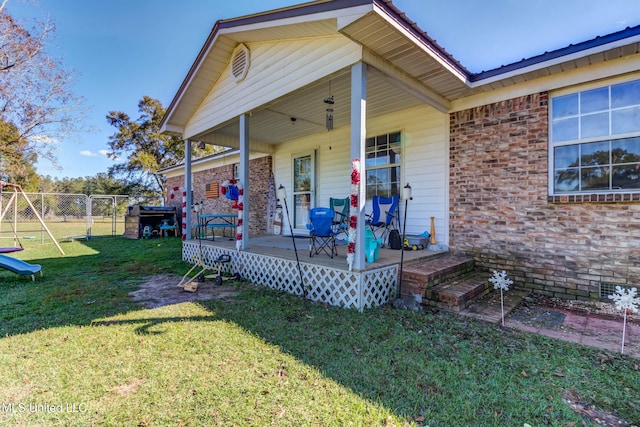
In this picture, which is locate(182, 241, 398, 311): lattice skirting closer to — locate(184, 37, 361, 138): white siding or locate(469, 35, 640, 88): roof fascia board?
locate(184, 37, 361, 138): white siding

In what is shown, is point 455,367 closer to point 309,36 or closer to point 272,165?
point 309,36

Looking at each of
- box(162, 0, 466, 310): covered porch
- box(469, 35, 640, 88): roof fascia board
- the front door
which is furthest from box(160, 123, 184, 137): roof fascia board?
box(469, 35, 640, 88): roof fascia board

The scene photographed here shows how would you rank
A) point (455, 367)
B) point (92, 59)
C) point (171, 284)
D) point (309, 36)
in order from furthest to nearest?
point (92, 59) → point (171, 284) → point (309, 36) → point (455, 367)

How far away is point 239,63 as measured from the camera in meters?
5.67

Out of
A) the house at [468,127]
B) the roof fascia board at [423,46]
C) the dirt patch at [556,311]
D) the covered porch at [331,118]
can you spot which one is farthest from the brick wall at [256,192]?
the dirt patch at [556,311]

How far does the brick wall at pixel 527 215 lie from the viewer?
3824 mm

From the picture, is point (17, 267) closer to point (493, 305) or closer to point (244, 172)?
point (244, 172)

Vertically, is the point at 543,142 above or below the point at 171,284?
above

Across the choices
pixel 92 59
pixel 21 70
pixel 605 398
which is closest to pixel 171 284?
pixel 605 398

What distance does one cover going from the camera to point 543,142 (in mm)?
4289

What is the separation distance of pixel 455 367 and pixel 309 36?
4.33 meters

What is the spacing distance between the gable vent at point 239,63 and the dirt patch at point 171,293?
151 inches

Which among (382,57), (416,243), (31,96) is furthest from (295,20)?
(31,96)

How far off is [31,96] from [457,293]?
17289 mm
